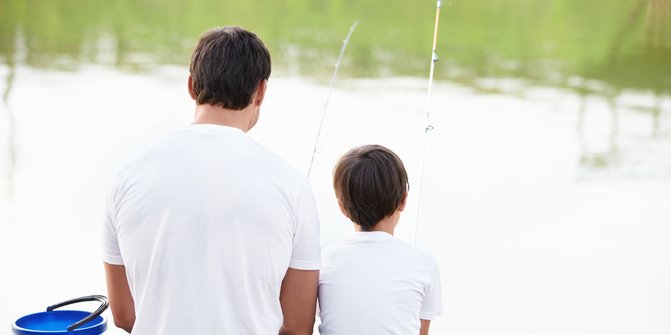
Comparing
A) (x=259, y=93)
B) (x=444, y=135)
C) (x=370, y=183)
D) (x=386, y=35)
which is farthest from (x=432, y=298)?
(x=386, y=35)

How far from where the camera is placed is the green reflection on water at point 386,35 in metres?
8.42

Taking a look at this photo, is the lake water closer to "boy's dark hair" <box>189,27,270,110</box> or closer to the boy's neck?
"boy's dark hair" <box>189,27,270,110</box>

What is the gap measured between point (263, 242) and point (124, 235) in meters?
0.20

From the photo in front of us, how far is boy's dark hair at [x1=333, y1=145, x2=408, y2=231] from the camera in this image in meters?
1.70

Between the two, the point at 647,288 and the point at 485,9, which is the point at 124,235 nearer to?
the point at 647,288

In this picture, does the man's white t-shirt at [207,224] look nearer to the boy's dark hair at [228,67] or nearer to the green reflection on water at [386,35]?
the boy's dark hair at [228,67]

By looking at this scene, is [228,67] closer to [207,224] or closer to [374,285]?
[207,224]

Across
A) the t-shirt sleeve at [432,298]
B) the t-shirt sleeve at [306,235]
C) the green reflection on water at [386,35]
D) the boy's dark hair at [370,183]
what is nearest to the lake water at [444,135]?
the green reflection on water at [386,35]

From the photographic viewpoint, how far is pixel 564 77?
27.3ft

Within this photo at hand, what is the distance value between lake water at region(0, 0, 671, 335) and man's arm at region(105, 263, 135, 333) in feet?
0.80

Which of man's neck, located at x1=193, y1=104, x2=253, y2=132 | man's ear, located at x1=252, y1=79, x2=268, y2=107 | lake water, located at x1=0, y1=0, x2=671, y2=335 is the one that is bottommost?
lake water, located at x1=0, y1=0, x2=671, y2=335

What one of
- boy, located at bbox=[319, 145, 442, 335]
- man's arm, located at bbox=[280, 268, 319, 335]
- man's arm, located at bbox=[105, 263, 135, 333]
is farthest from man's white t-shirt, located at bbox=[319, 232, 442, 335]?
man's arm, located at bbox=[105, 263, 135, 333]

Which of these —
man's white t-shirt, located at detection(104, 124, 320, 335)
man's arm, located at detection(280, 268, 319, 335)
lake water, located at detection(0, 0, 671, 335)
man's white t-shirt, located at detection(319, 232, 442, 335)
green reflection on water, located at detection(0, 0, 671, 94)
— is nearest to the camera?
man's white t-shirt, located at detection(104, 124, 320, 335)

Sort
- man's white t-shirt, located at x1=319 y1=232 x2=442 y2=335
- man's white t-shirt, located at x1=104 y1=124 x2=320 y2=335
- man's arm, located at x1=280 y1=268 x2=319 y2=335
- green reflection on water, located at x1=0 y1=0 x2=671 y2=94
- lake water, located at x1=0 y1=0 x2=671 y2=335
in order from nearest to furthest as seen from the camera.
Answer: man's white t-shirt, located at x1=104 y1=124 x2=320 y2=335 < man's arm, located at x1=280 y1=268 x2=319 y2=335 < man's white t-shirt, located at x1=319 y1=232 x2=442 y2=335 < lake water, located at x1=0 y1=0 x2=671 y2=335 < green reflection on water, located at x1=0 y1=0 x2=671 y2=94
